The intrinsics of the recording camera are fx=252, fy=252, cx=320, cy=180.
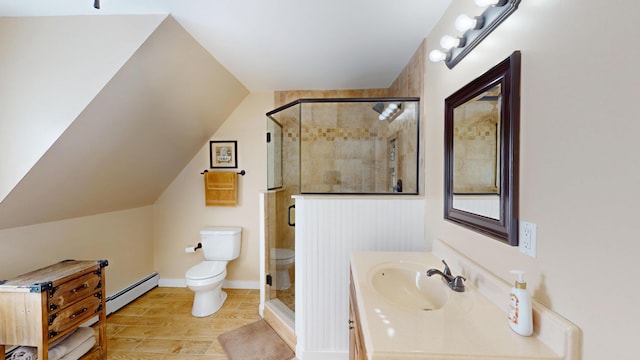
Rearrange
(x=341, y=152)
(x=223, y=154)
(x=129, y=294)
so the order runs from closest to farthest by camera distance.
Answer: (x=341, y=152)
(x=129, y=294)
(x=223, y=154)

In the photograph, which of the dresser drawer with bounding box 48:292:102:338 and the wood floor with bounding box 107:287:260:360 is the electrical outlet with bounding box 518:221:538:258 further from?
the dresser drawer with bounding box 48:292:102:338

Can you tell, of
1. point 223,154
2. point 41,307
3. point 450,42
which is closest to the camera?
point 450,42

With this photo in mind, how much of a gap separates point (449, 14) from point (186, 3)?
1.55 meters

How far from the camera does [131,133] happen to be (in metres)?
2.06

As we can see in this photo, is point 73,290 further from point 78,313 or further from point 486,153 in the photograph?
point 486,153

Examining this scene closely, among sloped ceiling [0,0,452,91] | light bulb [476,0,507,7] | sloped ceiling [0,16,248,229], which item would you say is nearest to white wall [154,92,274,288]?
sloped ceiling [0,16,248,229]

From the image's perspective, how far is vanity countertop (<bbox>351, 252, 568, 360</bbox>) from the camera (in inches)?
28.2

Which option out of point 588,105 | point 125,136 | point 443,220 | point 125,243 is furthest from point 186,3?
point 125,243

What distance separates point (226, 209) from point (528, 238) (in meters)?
2.93

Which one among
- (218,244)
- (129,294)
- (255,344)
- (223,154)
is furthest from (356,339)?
(129,294)

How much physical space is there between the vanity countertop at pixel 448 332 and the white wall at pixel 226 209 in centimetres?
229

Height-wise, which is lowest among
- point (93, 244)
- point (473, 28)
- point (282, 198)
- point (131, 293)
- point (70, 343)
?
point (131, 293)

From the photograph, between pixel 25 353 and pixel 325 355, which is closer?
pixel 25 353

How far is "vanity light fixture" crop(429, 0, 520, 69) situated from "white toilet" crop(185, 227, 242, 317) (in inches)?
103
